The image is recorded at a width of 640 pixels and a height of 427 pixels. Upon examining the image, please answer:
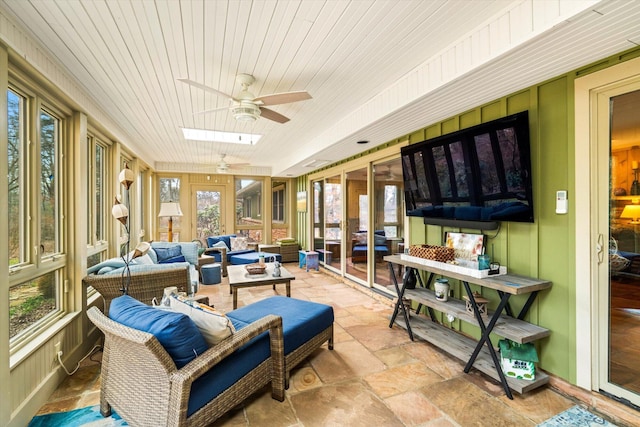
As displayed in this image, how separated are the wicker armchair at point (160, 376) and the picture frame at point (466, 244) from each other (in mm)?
1933

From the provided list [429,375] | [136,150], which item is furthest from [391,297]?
[136,150]

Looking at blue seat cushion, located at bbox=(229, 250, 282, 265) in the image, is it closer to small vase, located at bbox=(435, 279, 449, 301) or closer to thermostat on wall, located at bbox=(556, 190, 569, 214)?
small vase, located at bbox=(435, 279, 449, 301)

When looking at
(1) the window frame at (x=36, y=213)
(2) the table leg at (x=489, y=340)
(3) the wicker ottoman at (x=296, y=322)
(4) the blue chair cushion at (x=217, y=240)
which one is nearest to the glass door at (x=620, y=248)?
(2) the table leg at (x=489, y=340)

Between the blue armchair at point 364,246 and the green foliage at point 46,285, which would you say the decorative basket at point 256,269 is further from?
the green foliage at point 46,285

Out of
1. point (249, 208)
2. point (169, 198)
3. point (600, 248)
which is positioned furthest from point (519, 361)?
point (169, 198)

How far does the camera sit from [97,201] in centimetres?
361

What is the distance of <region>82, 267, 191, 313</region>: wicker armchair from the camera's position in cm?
268

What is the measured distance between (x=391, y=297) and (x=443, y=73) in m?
3.01

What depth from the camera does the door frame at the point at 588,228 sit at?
1993 millimetres

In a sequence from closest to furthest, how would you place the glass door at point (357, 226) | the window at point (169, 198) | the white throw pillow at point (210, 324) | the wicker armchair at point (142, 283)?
the white throw pillow at point (210, 324) → the wicker armchair at point (142, 283) → the glass door at point (357, 226) → the window at point (169, 198)

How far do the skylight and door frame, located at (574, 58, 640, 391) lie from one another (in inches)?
157

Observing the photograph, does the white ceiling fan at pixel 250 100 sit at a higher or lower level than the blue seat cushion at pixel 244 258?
higher

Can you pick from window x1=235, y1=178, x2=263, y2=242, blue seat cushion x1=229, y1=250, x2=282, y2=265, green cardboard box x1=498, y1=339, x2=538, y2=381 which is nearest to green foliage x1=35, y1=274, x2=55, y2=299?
blue seat cushion x1=229, y1=250, x2=282, y2=265

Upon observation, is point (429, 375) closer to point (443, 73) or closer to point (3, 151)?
point (443, 73)
